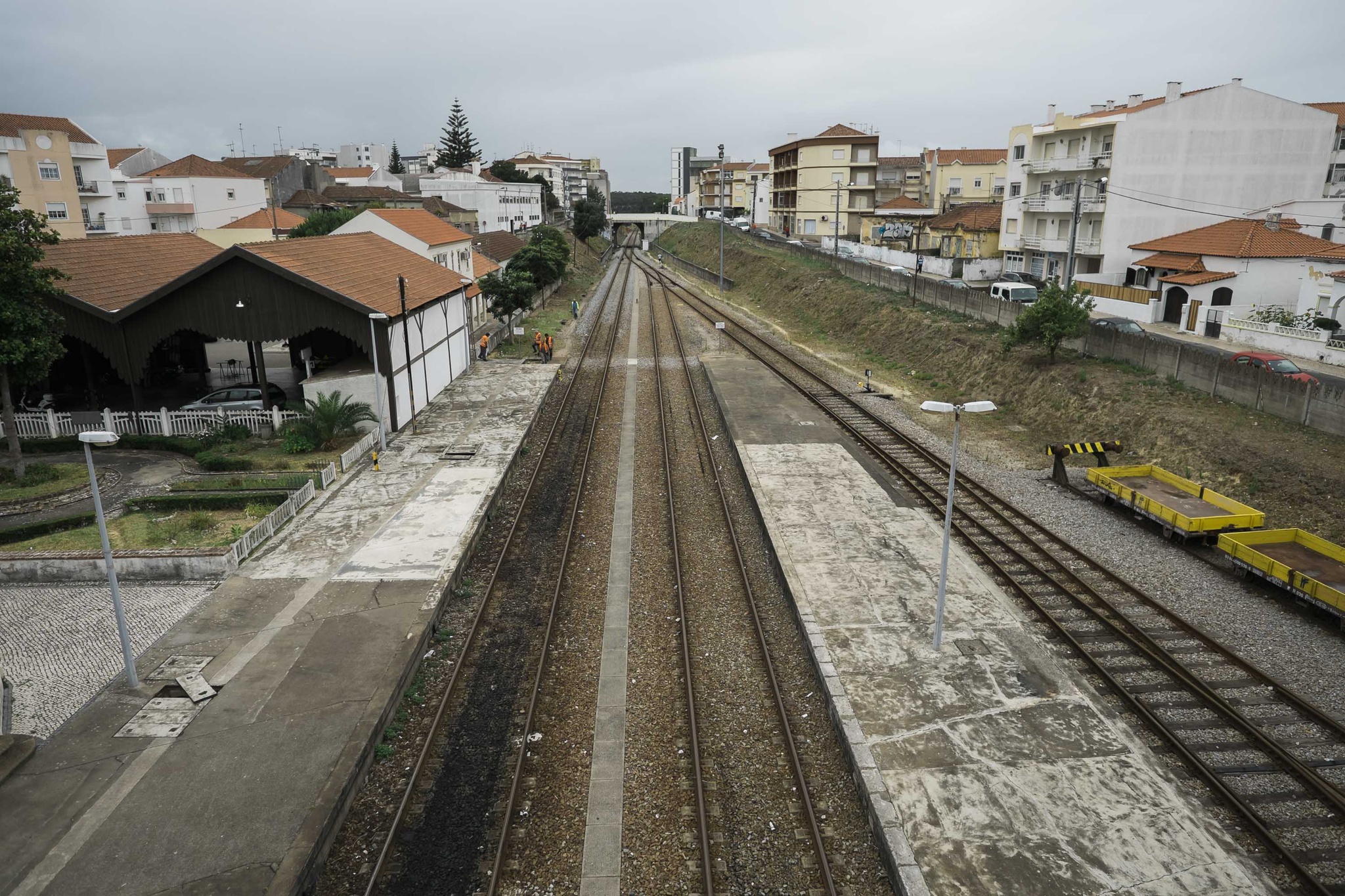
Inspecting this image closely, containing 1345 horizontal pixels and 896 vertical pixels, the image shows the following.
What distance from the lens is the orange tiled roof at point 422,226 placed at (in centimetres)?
3975

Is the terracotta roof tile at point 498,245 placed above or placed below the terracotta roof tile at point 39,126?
below

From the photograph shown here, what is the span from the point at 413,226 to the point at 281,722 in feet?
115

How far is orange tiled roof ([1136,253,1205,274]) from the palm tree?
34.5 m

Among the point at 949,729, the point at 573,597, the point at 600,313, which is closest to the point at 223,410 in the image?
the point at 573,597

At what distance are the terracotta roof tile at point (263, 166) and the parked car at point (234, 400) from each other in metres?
56.6

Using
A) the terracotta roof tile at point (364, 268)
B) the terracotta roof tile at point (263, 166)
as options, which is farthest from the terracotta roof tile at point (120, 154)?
the terracotta roof tile at point (364, 268)

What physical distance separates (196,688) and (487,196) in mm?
83642

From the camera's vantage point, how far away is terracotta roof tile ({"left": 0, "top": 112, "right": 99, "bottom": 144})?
51.6 meters

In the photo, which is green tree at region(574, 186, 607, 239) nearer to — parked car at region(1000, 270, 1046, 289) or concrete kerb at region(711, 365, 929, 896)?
parked car at region(1000, 270, 1046, 289)

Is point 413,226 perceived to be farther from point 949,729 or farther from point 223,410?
point 949,729

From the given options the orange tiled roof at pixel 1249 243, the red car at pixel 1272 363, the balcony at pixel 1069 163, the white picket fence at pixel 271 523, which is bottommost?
the white picket fence at pixel 271 523

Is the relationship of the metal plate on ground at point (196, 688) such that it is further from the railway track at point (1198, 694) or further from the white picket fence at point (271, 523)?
the railway track at point (1198, 694)

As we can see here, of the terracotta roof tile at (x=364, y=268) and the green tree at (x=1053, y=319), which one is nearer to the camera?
the terracotta roof tile at (x=364, y=268)

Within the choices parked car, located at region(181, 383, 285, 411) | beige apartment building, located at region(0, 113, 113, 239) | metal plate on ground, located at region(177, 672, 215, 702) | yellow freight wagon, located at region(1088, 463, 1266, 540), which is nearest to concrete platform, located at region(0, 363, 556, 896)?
metal plate on ground, located at region(177, 672, 215, 702)
